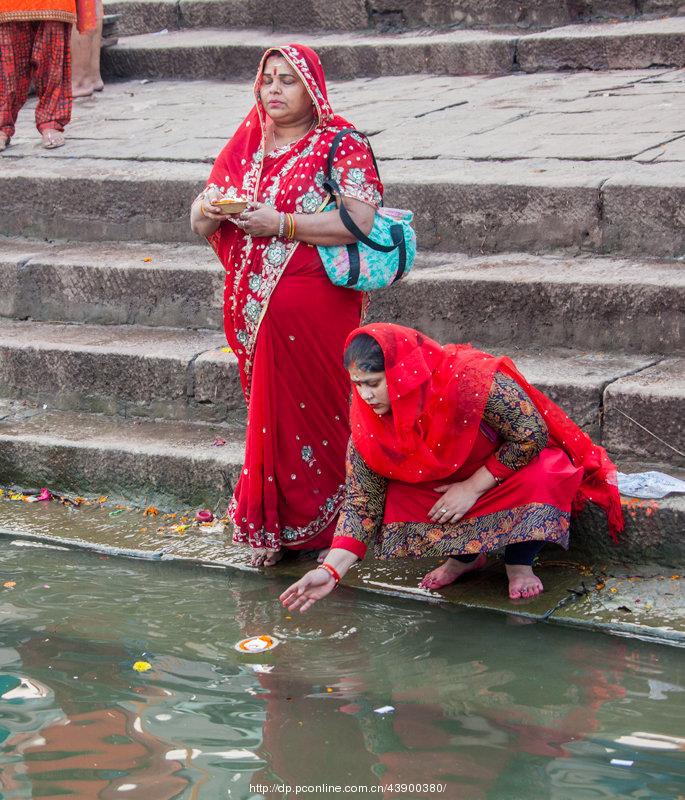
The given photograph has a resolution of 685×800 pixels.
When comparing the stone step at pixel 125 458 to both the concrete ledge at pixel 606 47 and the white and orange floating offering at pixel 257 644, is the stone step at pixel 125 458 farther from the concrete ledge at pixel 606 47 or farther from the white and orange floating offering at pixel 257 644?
the concrete ledge at pixel 606 47

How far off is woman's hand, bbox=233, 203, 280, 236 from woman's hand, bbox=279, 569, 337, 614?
119 centimetres

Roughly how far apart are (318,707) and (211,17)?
7.77 metres

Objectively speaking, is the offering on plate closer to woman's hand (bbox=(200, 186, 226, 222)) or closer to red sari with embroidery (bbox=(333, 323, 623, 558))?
woman's hand (bbox=(200, 186, 226, 222))

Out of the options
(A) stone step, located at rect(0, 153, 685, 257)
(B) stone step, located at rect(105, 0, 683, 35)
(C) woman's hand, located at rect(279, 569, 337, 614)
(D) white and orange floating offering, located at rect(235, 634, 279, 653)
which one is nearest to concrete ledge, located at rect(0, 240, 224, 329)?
(A) stone step, located at rect(0, 153, 685, 257)

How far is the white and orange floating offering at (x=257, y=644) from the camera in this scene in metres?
3.72

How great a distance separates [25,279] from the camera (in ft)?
20.0


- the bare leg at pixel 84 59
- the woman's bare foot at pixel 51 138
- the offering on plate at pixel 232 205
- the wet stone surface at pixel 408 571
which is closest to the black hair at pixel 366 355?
the offering on plate at pixel 232 205

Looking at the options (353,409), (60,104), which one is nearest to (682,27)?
(60,104)

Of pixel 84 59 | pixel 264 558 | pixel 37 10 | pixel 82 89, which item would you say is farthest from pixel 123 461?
pixel 84 59

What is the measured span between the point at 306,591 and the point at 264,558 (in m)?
0.87

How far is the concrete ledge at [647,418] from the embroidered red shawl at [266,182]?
1.10 meters

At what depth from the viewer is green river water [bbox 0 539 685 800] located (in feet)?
9.77

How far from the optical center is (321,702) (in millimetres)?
3363

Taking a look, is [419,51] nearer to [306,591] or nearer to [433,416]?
[433,416]
